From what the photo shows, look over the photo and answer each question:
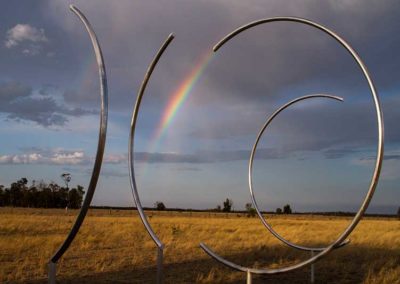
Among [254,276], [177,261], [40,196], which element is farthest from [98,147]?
[40,196]

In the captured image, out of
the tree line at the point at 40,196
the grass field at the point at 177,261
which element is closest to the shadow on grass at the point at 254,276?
the grass field at the point at 177,261

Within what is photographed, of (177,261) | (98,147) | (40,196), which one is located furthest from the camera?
(40,196)

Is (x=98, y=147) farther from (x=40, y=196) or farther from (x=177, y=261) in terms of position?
(x=40, y=196)

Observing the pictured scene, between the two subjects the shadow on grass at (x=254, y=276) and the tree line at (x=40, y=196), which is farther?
the tree line at (x=40, y=196)

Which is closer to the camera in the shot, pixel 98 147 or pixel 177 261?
pixel 98 147

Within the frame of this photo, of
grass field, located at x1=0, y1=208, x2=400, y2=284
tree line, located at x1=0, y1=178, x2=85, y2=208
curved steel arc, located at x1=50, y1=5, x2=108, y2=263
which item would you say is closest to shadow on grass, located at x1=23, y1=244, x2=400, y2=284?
grass field, located at x1=0, y1=208, x2=400, y2=284

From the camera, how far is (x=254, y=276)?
17156mm

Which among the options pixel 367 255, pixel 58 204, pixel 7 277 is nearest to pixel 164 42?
pixel 7 277

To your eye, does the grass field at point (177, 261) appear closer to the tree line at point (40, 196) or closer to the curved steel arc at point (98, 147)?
the curved steel arc at point (98, 147)

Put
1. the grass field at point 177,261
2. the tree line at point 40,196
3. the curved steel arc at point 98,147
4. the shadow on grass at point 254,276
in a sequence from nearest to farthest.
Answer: the curved steel arc at point 98,147, the shadow on grass at point 254,276, the grass field at point 177,261, the tree line at point 40,196

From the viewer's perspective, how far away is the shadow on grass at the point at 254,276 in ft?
51.5

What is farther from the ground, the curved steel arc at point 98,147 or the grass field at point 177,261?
the curved steel arc at point 98,147

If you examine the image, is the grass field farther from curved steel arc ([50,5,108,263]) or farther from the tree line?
the tree line

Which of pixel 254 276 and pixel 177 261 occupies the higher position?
pixel 177 261
